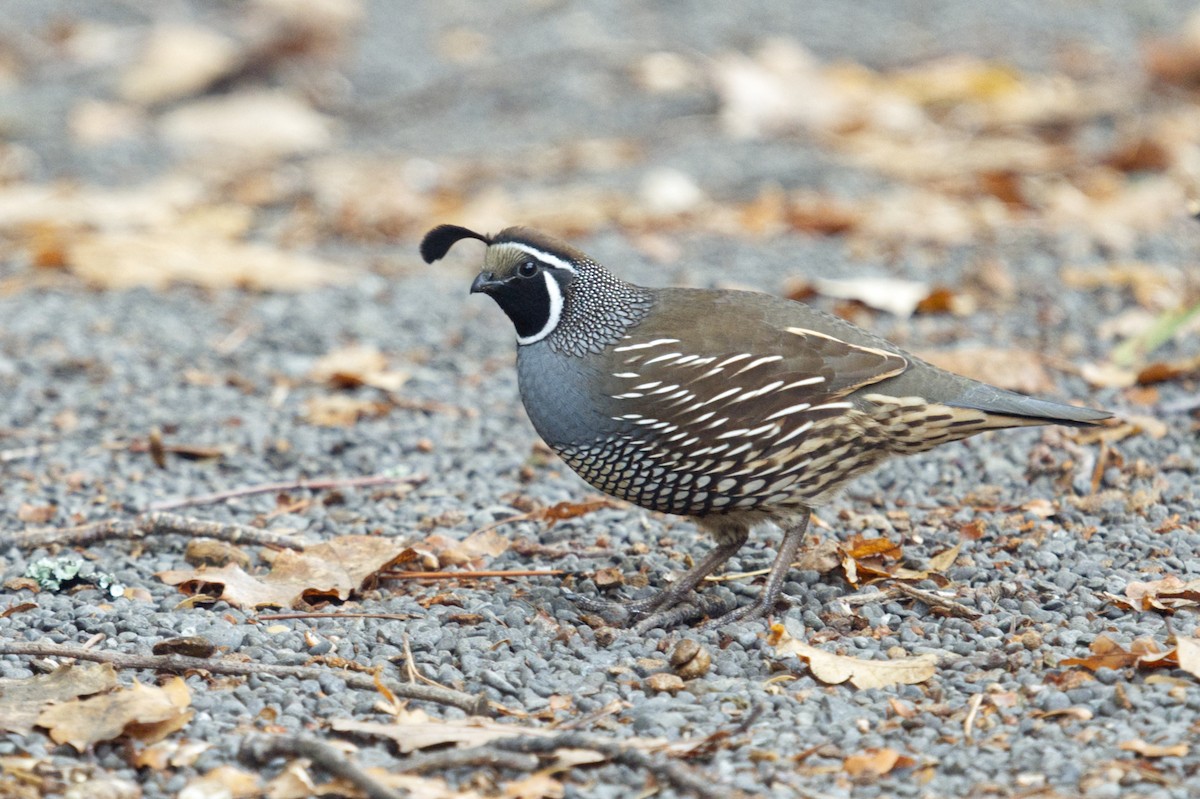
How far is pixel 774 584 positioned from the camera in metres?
4.71

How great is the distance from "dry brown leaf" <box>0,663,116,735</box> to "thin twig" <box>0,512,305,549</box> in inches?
42.9

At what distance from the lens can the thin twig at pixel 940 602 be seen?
4.47 metres

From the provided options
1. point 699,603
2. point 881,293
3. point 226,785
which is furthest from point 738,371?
point 881,293

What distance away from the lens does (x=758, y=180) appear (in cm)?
1026

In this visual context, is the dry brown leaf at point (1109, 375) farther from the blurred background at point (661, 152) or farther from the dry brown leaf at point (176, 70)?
the dry brown leaf at point (176, 70)

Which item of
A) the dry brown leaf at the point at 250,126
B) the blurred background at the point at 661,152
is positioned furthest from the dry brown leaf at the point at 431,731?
the dry brown leaf at the point at 250,126

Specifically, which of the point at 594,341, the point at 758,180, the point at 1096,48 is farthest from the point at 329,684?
the point at 1096,48

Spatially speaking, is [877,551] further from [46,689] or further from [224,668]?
[46,689]

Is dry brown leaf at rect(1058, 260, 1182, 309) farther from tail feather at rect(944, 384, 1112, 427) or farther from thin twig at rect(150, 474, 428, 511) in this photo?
thin twig at rect(150, 474, 428, 511)

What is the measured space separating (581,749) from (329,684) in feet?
2.63

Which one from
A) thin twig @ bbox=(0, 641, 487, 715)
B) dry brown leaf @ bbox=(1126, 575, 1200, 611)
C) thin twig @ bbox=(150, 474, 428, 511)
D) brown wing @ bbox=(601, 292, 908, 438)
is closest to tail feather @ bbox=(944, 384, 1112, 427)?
brown wing @ bbox=(601, 292, 908, 438)

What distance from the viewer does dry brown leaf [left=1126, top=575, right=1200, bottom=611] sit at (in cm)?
434

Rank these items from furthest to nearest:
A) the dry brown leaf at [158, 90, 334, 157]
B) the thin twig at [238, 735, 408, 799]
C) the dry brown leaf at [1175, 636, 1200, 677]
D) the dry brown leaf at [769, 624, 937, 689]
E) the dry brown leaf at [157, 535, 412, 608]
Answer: the dry brown leaf at [158, 90, 334, 157] → the dry brown leaf at [157, 535, 412, 608] → the dry brown leaf at [769, 624, 937, 689] → the dry brown leaf at [1175, 636, 1200, 677] → the thin twig at [238, 735, 408, 799]

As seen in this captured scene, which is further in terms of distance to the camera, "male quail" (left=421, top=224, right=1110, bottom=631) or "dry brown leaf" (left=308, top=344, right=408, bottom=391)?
"dry brown leaf" (left=308, top=344, right=408, bottom=391)
